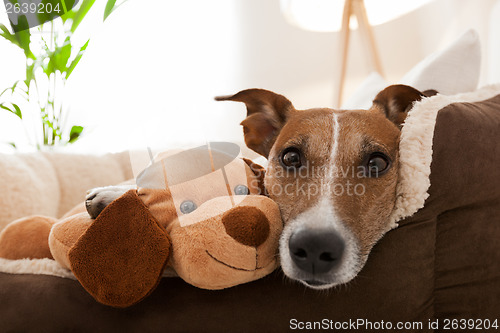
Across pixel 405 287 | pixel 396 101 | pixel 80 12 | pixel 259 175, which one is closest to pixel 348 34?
pixel 396 101

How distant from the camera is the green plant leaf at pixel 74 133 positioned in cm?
267

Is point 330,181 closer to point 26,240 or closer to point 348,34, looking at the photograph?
point 26,240

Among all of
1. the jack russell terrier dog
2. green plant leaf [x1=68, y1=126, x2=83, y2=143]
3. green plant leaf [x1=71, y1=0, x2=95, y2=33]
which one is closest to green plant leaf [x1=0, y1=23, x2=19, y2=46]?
green plant leaf [x1=71, y1=0, x2=95, y2=33]

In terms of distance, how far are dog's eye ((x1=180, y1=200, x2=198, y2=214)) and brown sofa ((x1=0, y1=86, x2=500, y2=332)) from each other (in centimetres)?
17

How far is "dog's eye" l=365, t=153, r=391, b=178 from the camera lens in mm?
954

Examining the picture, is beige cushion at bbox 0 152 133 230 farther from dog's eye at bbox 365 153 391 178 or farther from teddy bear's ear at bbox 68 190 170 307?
dog's eye at bbox 365 153 391 178

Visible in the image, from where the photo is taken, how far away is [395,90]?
44.8 inches

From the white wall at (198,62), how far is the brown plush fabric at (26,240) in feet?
5.56

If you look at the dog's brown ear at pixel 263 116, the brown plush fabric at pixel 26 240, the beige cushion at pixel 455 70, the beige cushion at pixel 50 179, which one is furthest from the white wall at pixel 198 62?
the brown plush fabric at pixel 26 240

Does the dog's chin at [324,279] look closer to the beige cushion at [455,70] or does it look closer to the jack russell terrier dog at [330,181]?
the jack russell terrier dog at [330,181]

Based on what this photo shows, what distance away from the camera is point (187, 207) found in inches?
32.9

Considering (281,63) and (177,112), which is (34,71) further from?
(281,63)

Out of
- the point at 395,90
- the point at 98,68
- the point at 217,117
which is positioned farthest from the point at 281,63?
the point at 395,90

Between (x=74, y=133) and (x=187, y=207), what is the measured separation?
2.21m
